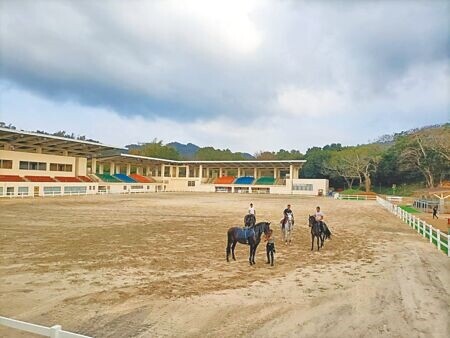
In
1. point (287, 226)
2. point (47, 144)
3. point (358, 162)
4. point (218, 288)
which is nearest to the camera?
point (218, 288)

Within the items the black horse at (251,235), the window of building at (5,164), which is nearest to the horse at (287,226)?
the black horse at (251,235)

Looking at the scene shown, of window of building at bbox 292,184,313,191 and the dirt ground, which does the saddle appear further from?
window of building at bbox 292,184,313,191

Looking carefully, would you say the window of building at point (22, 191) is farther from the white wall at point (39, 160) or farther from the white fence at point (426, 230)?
the white fence at point (426, 230)

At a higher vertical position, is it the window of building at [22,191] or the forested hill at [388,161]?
the forested hill at [388,161]

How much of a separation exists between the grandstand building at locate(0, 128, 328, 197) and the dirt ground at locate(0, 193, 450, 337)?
32715 mm

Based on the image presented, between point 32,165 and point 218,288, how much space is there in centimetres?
4513

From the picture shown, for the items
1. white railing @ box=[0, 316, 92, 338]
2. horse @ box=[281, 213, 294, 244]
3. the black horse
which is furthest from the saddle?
white railing @ box=[0, 316, 92, 338]

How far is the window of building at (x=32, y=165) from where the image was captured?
1709 inches

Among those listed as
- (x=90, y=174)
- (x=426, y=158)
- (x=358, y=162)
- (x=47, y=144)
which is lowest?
(x=90, y=174)

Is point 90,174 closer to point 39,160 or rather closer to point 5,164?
point 39,160

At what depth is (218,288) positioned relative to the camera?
285 inches

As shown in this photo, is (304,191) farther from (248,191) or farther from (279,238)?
(279,238)

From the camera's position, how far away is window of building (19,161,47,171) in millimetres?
43412

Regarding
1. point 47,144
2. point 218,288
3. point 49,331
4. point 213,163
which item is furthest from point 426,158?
point 49,331
